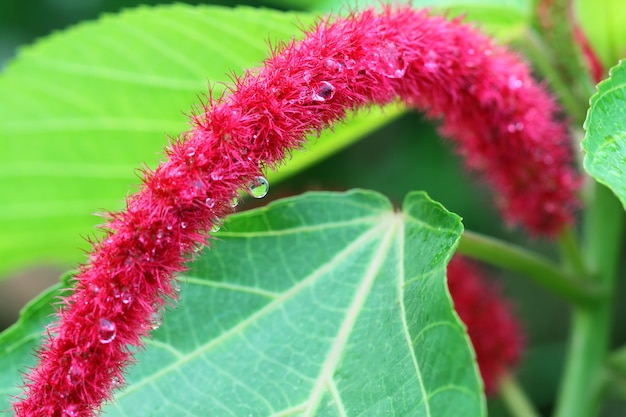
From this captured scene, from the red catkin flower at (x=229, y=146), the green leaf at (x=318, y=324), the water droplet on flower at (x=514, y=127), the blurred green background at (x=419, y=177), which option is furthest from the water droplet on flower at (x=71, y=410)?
the blurred green background at (x=419, y=177)

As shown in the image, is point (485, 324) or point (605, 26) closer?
point (605, 26)

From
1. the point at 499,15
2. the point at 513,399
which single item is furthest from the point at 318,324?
the point at 513,399

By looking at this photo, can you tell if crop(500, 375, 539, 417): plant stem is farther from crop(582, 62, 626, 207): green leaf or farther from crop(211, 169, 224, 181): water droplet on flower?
crop(211, 169, 224, 181): water droplet on flower

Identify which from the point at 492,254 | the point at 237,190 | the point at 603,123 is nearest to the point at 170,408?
the point at 237,190

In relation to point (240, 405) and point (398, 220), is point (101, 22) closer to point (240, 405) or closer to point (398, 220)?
point (398, 220)

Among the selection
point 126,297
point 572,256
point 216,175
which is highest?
point 216,175

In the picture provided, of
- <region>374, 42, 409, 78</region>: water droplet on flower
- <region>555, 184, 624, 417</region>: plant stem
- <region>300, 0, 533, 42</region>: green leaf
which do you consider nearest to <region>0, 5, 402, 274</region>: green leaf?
<region>300, 0, 533, 42</region>: green leaf

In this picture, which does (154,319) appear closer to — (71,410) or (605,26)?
(71,410)
